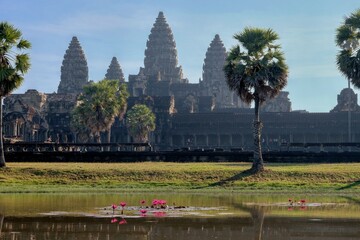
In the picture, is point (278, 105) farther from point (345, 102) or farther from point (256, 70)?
point (256, 70)

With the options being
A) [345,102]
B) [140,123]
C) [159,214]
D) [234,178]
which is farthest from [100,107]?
[345,102]

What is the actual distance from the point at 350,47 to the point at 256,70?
10.4m

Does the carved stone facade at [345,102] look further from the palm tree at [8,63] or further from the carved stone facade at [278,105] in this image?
the palm tree at [8,63]

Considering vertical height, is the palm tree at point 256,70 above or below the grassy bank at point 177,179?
above

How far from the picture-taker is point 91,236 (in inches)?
908

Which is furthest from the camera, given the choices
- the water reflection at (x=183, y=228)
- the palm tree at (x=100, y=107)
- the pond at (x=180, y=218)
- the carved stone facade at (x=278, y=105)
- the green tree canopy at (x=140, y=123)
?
the carved stone facade at (x=278, y=105)

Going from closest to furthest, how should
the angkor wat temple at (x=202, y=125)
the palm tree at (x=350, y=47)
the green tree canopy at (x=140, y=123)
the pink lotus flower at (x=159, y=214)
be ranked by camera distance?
the pink lotus flower at (x=159, y=214), the palm tree at (x=350, y=47), the green tree canopy at (x=140, y=123), the angkor wat temple at (x=202, y=125)

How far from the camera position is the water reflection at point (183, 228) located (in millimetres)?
23281

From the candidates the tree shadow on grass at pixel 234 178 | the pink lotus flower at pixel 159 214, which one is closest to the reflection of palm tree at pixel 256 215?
the pink lotus flower at pixel 159 214

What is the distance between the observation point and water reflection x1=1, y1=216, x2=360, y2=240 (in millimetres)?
23281

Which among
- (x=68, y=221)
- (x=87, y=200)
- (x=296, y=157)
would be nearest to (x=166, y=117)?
(x=296, y=157)

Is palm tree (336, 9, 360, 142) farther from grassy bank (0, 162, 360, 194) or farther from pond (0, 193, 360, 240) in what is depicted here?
pond (0, 193, 360, 240)

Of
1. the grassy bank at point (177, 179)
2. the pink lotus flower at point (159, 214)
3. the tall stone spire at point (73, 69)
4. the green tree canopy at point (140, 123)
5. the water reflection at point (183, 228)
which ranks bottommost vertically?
the water reflection at point (183, 228)

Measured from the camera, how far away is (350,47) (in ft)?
197
